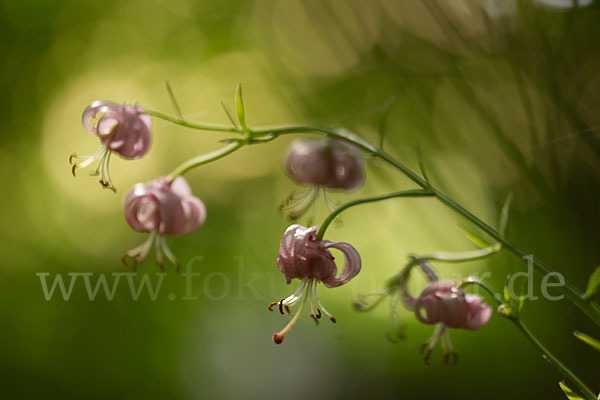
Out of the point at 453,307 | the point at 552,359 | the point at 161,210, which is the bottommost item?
the point at 552,359

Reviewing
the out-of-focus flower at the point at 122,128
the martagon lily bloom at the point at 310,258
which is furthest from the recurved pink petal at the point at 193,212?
the martagon lily bloom at the point at 310,258

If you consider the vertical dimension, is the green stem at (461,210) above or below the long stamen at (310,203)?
below

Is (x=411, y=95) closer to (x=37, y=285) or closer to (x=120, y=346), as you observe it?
(x=120, y=346)

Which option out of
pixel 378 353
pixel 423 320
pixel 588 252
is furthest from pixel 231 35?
pixel 423 320

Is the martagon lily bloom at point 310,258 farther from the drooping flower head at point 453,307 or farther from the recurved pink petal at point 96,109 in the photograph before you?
the recurved pink petal at point 96,109

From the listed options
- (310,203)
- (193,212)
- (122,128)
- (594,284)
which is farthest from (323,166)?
(594,284)

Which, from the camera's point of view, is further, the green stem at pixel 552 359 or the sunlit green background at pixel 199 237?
the sunlit green background at pixel 199 237

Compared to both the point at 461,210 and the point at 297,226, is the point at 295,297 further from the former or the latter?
the point at 461,210
